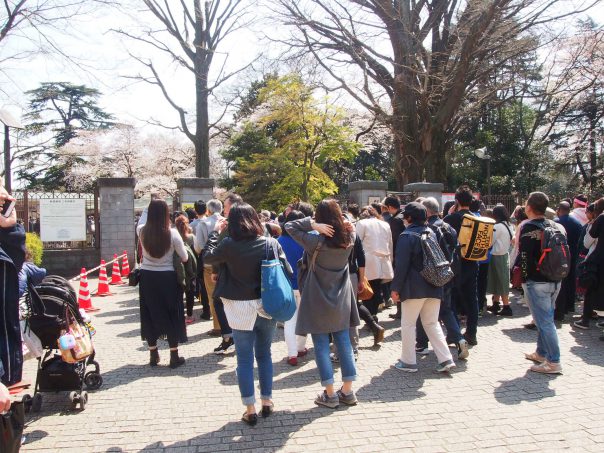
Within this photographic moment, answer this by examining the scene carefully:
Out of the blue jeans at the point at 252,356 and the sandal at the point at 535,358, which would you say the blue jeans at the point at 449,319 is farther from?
the blue jeans at the point at 252,356

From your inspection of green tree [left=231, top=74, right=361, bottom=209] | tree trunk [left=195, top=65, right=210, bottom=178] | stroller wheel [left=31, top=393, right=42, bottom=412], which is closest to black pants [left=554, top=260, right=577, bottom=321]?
stroller wheel [left=31, top=393, right=42, bottom=412]

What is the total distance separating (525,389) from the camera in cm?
474

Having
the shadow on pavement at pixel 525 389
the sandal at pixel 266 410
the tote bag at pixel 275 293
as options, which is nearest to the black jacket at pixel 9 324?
the tote bag at pixel 275 293

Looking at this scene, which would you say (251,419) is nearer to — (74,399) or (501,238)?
(74,399)

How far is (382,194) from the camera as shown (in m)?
15.6

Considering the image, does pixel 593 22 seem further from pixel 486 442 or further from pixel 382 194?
pixel 486 442

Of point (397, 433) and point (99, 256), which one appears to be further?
point (99, 256)

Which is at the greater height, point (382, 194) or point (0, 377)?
point (382, 194)

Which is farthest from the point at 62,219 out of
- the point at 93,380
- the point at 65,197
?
the point at 93,380

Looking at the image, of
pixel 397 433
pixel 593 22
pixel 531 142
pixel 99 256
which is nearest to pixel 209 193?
pixel 99 256

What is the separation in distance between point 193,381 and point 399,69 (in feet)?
46.8

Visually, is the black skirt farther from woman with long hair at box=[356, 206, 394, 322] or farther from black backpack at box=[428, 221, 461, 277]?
black backpack at box=[428, 221, 461, 277]

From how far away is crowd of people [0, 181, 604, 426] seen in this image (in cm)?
396

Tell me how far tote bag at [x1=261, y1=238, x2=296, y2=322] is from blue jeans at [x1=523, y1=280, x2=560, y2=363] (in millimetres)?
2902
